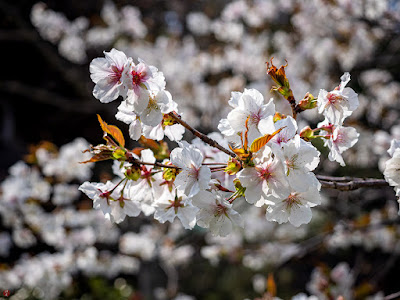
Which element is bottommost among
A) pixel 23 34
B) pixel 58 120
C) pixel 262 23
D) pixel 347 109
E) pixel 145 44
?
pixel 58 120

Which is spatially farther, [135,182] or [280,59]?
[280,59]

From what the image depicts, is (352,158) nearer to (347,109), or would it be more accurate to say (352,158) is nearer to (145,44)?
(145,44)

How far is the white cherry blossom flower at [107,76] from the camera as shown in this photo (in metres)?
0.61

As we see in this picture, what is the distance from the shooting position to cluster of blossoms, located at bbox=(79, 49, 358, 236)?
0.54 meters

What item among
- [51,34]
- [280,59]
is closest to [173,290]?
[280,59]

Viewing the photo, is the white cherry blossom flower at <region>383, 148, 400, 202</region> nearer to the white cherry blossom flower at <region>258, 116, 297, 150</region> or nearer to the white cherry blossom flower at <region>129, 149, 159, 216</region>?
the white cherry blossom flower at <region>258, 116, 297, 150</region>

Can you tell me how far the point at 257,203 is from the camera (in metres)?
0.57

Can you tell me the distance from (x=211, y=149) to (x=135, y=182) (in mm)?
198

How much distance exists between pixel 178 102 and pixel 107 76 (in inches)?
122

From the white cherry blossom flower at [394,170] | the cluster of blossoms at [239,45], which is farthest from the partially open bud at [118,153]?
the cluster of blossoms at [239,45]

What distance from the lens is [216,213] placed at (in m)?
0.63

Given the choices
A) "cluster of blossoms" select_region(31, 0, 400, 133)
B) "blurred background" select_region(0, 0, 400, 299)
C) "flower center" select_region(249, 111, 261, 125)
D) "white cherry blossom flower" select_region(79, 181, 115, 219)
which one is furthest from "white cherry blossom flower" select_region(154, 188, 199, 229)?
"cluster of blossoms" select_region(31, 0, 400, 133)

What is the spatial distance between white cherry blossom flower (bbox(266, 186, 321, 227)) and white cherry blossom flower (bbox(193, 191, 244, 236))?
0.22 feet

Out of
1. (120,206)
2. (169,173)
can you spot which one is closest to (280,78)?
(169,173)
